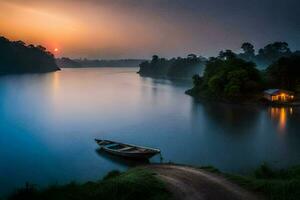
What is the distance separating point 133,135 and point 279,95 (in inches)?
1201

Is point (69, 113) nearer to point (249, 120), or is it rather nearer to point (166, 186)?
point (249, 120)

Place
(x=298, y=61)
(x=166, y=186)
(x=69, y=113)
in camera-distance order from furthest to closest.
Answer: (x=298, y=61) < (x=69, y=113) < (x=166, y=186)

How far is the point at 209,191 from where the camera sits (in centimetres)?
1305

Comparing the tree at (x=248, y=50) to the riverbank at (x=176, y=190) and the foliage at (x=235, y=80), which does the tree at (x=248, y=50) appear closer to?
the foliage at (x=235, y=80)

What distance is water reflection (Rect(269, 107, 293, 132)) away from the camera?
1569 inches

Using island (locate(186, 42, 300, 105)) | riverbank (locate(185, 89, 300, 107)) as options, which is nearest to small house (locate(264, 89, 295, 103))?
island (locate(186, 42, 300, 105))

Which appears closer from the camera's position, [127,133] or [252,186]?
[252,186]

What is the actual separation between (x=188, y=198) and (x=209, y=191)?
3.58 feet

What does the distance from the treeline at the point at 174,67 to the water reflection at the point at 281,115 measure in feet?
309

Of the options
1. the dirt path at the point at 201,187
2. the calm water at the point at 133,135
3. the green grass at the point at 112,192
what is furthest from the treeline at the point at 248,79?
the green grass at the point at 112,192

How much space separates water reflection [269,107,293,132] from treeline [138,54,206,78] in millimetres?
94052

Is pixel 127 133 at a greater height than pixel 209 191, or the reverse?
pixel 209 191

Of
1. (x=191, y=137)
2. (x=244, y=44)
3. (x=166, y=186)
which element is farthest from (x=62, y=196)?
(x=244, y=44)

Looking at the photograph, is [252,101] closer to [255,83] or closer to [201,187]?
[255,83]
